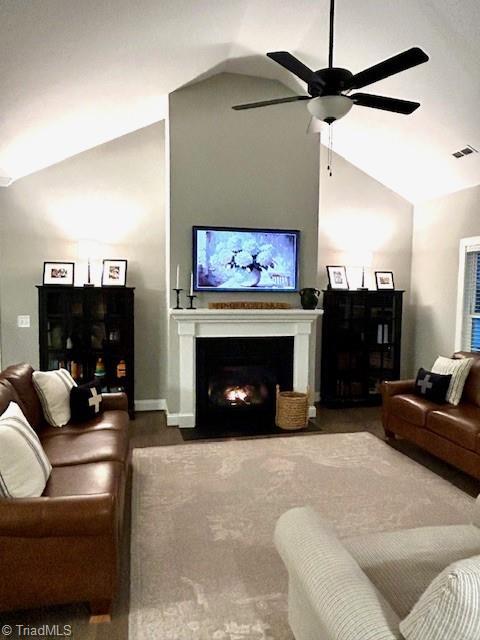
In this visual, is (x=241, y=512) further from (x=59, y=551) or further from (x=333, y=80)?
(x=333, y=80)

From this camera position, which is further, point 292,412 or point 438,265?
point 438,265

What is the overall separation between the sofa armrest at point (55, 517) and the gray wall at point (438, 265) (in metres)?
4.81

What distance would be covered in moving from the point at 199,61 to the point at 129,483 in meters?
3.75

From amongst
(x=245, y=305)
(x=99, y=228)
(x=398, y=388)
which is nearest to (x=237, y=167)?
(x=245, y=305)

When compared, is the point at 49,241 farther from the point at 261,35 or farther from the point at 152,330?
the point at 261,35

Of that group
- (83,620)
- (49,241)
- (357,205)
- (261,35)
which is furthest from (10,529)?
(357,205)

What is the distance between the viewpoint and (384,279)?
593cm

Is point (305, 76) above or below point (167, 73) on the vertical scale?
below

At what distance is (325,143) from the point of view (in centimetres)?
571

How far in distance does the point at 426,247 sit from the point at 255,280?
2.56 metres

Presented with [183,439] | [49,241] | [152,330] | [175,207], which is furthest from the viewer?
[152,330]

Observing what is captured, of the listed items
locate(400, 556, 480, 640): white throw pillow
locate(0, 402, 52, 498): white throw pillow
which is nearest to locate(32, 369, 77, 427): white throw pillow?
locate(0, 402, 52, 498): white throw pillow

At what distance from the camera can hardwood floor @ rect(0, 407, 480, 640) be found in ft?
6.38

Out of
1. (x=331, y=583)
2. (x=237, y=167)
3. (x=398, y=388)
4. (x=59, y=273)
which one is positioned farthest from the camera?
(x=59, y=273)
